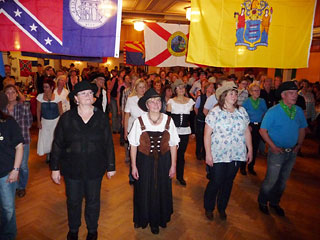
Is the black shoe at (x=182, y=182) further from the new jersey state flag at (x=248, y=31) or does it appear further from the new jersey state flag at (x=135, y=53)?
the new jersey state flag at (x=135, y=53)

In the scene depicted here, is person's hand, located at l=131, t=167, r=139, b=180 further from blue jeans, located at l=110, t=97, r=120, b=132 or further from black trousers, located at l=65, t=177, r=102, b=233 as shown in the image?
blue jeans, located at l=110, t=97, r=120, b=132

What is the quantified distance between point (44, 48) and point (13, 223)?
6.74 ft

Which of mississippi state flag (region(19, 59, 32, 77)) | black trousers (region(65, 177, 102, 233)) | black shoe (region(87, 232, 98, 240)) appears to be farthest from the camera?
mississippi state flag (region(19, 59, 32, 77))

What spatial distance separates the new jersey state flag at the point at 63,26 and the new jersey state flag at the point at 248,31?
2.71 feet

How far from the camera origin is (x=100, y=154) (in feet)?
9.13

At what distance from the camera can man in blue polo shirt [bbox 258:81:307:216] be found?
3.43 m

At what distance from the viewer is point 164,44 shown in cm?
540

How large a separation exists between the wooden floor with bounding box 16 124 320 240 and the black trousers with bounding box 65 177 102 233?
38 centimetres

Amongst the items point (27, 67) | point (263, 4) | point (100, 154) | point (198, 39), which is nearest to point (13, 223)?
point (100, 154)

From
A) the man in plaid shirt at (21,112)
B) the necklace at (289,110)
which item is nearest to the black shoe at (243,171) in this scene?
the necklace at (289,110)

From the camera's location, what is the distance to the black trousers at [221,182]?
3391mm

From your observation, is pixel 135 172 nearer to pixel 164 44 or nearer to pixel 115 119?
pixel 164 44

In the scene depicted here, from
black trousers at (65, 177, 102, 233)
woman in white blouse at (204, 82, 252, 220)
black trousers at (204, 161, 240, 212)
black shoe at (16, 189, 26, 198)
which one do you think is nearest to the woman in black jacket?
black trousers at (65, 177, 102, 233)

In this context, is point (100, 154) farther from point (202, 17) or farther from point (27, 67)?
point (27, 67)
